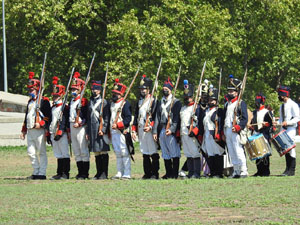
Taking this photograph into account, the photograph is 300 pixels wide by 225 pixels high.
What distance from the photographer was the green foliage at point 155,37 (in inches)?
1320

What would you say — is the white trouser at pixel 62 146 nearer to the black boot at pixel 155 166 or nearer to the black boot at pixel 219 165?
the black boot at pixel 155 166

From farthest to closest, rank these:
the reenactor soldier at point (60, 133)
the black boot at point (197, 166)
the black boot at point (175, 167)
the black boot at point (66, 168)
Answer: the black boot at point (66, 168) → the reenactor soldier at point (60, 133) → the black boot at point (175, 167) → the black boot at point (197, 166)

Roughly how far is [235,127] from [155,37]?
59.2 feet

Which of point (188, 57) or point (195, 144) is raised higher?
point (188, 57)

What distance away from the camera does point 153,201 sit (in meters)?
12.5

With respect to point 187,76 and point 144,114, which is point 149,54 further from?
point 144,114

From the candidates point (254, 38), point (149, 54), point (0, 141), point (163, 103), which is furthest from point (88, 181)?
point (254, 38)

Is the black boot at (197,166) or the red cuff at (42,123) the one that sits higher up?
the red cuff at (42,123)

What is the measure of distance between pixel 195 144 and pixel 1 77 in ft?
103

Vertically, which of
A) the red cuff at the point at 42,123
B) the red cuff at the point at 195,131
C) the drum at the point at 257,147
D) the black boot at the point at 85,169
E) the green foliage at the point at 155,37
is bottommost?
the black boot at the point at 85,169

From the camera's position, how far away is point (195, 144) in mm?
15898

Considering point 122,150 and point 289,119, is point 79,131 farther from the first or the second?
point 289,119

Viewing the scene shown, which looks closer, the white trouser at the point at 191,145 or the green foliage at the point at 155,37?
the white trouser at the point at 191,145

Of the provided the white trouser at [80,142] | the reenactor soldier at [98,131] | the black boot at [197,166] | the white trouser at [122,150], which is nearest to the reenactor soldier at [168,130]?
the black boot at [197,166]
